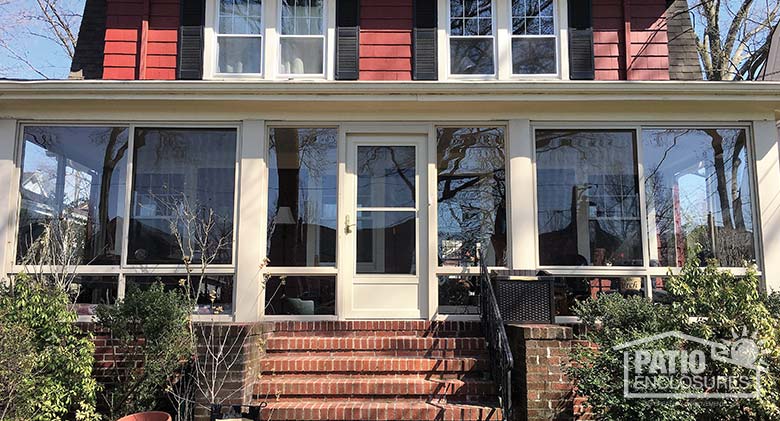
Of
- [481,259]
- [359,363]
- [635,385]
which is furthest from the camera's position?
[481,259]

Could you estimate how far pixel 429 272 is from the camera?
5.82m

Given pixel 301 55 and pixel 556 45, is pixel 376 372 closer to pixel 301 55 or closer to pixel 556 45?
pixel 301 55

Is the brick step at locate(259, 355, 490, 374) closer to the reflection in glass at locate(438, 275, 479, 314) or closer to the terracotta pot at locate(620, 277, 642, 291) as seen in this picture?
the reflection in glass at locate(438, 275, 479, 314)

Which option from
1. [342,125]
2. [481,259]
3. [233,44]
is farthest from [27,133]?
[481,259]

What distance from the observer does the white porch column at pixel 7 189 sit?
5785 mm

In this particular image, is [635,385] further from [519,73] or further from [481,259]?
[519,73]

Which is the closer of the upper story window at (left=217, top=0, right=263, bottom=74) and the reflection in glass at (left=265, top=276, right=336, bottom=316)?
the reflection in glass at (left=265, top=276, right=336, bottom=316)

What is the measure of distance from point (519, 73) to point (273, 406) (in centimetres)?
454

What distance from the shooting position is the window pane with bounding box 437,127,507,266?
5957mm

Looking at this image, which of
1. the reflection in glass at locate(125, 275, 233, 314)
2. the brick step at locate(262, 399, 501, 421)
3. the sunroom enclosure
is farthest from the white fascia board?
the brick step at locate(262, 399, 501, 421)

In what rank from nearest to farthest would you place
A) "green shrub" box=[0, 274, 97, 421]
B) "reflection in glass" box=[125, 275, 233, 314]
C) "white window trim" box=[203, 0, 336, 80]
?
"green shrub" box=[0, 274, 97, 421], "reflection in glass" box=[125, 275, 233, 314], "white window trim" box=[203, 0, 336, 80]

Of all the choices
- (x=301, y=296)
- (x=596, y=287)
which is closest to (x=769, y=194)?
(x=596, y=287)

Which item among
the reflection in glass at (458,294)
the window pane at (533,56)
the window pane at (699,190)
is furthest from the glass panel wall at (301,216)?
the window pane at (699,190)

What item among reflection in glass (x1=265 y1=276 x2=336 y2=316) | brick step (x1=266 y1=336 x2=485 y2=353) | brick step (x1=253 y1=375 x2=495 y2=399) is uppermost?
reflection in glass (x1=265 y1=276 x2=336 y2=316)
